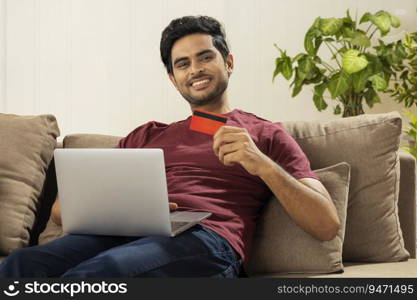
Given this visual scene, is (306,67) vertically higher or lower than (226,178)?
higher

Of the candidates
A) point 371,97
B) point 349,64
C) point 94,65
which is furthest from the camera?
point 94,65

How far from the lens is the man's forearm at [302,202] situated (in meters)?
1.74

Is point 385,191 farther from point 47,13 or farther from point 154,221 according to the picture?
point 47,13

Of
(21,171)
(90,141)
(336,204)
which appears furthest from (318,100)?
(21,171)

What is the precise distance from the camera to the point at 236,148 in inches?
66.9

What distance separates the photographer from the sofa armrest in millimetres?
2041

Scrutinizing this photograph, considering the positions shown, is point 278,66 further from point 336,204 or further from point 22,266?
point 22,266

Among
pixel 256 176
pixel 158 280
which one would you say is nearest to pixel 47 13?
pixel 256 176

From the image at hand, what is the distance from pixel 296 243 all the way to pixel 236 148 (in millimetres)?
351

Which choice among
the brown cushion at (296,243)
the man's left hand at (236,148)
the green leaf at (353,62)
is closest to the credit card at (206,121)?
the man's left hand at (236,148)

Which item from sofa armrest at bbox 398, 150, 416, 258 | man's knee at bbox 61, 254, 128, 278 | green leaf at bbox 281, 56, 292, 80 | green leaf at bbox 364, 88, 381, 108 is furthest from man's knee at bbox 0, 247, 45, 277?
green leaf at bbox 364, 88, 381, 108

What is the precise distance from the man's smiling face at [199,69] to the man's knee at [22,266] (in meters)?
0.80

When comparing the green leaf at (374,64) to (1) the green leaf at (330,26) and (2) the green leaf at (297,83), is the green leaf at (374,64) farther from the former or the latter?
(2) the green leaf at (297,83)

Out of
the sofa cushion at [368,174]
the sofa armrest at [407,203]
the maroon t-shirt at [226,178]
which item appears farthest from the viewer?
the sofa armrest at [407,203]
